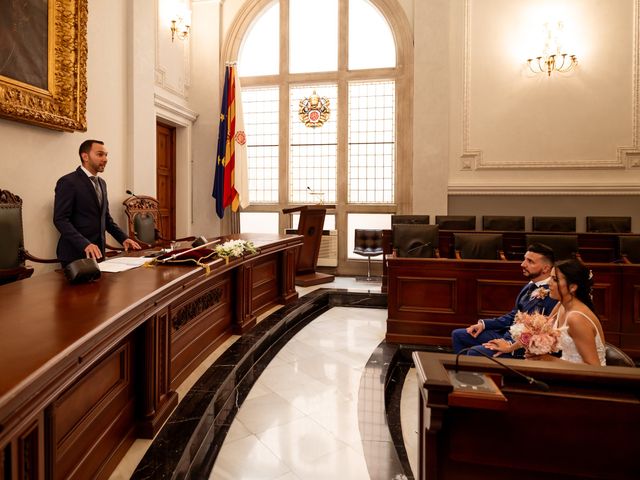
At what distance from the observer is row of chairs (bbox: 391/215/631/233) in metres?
6.12

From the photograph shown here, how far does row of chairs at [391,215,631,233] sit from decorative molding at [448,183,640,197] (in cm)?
52

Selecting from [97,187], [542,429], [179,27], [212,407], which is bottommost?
[212,407]

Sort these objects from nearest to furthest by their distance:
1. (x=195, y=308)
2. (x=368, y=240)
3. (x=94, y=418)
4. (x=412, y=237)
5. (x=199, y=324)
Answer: (x=94, y=418), (x=195, y=308), (x=199, y=324), (x=412, y=237), (x=368, y=240)

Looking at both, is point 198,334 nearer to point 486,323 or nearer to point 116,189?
point 486,323

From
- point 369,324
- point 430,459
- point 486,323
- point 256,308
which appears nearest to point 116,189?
point 256,308

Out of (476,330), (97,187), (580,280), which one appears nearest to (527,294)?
(476,330)

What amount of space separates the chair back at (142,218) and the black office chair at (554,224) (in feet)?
17.1

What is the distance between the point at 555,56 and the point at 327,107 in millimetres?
3504

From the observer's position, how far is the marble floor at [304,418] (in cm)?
213

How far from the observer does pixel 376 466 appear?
2.16 meters

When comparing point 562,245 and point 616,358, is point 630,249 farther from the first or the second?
point 616,358

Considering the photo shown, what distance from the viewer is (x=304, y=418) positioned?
8.66ft

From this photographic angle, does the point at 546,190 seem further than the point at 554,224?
Yes

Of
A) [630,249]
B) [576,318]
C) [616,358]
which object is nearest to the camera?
[616,358]
